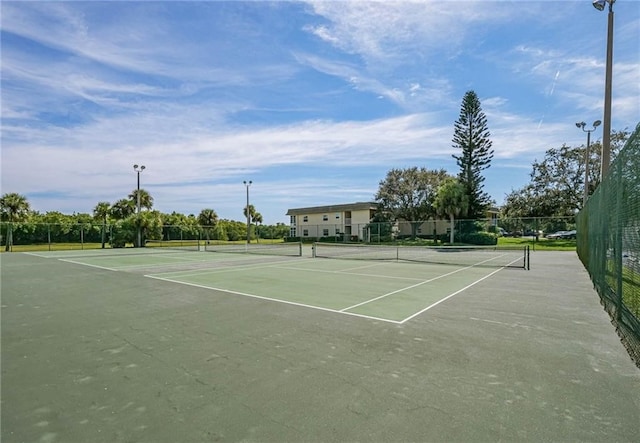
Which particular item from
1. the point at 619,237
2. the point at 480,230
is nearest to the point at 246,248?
the point at 480,230

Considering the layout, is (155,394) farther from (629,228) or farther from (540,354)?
(629,228)

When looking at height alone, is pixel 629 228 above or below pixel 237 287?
above

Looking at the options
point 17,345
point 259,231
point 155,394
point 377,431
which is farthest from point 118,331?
point 259,231

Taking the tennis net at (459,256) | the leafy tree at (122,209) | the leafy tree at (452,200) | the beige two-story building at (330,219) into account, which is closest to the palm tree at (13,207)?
the leafy tree at (122,209)

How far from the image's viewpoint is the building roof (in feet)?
166

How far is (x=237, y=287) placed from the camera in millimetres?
9211

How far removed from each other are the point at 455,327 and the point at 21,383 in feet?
16.7

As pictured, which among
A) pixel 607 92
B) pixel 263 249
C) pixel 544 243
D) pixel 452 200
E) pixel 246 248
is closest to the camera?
pixel 607 92

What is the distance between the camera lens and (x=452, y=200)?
36031mm

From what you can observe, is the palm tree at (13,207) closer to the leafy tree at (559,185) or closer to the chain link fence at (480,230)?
the chain link fence at (480,230)

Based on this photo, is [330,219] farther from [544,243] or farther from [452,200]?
[544,243]

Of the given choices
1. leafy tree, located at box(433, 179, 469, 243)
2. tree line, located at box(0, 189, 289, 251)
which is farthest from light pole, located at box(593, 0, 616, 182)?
tree line, located at box(0, 189, 289, 251)

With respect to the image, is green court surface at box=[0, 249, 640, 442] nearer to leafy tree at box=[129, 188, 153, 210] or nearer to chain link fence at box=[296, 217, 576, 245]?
chain link fence at box=[296, 217, 576, 245]

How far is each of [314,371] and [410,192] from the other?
4474 centimetres
